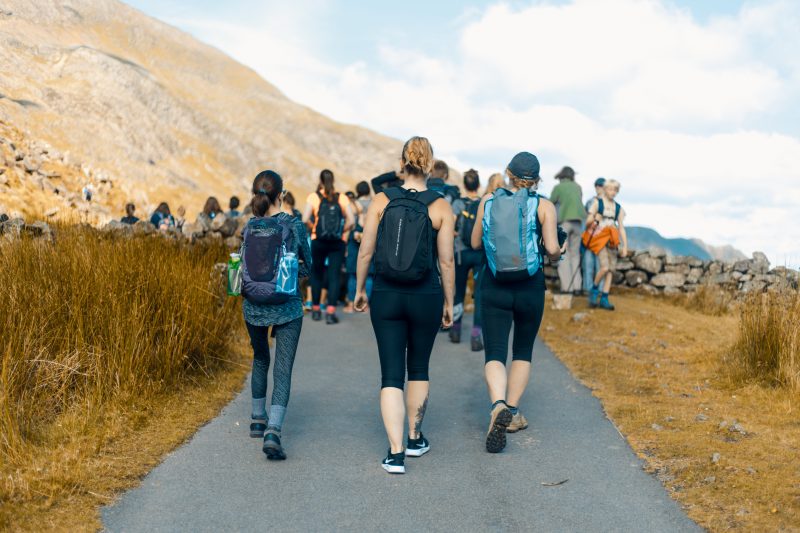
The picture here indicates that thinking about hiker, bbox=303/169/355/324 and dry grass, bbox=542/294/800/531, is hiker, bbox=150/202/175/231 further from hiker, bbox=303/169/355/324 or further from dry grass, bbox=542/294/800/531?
dry grass, bbox=542/294/800/531

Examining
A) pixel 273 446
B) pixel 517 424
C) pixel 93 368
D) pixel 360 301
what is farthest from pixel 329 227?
pixel 273 446

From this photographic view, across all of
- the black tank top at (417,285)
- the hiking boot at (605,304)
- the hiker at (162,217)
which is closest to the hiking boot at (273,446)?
the black tank top at (417,285)

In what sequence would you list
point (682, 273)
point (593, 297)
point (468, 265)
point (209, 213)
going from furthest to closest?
point (682, 273), point (209, 213), point (593, 297), point (468, 265)

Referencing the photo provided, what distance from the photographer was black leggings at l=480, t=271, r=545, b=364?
18.1 ft

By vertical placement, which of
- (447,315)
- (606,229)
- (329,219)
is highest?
(606,229)

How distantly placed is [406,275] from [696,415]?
298cm

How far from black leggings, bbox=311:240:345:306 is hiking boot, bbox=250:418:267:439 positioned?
17.0 feet

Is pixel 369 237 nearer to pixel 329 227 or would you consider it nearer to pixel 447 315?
pixel 447 315

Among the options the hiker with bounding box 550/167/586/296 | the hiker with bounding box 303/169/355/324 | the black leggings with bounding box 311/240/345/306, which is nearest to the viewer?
the hiker with bounding box 303/169/355/324

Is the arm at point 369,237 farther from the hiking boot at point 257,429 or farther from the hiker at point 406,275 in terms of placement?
the hiking boot at point 257,429

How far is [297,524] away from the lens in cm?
401

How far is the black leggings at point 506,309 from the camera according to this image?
550cm

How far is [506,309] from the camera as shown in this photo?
5543 millimetres

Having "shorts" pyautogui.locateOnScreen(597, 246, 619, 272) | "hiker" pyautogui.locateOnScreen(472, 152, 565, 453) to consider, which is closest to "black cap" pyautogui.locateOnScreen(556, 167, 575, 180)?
"shorts" pyautogui.locateOnScreen(597, 246, 619, 272)
